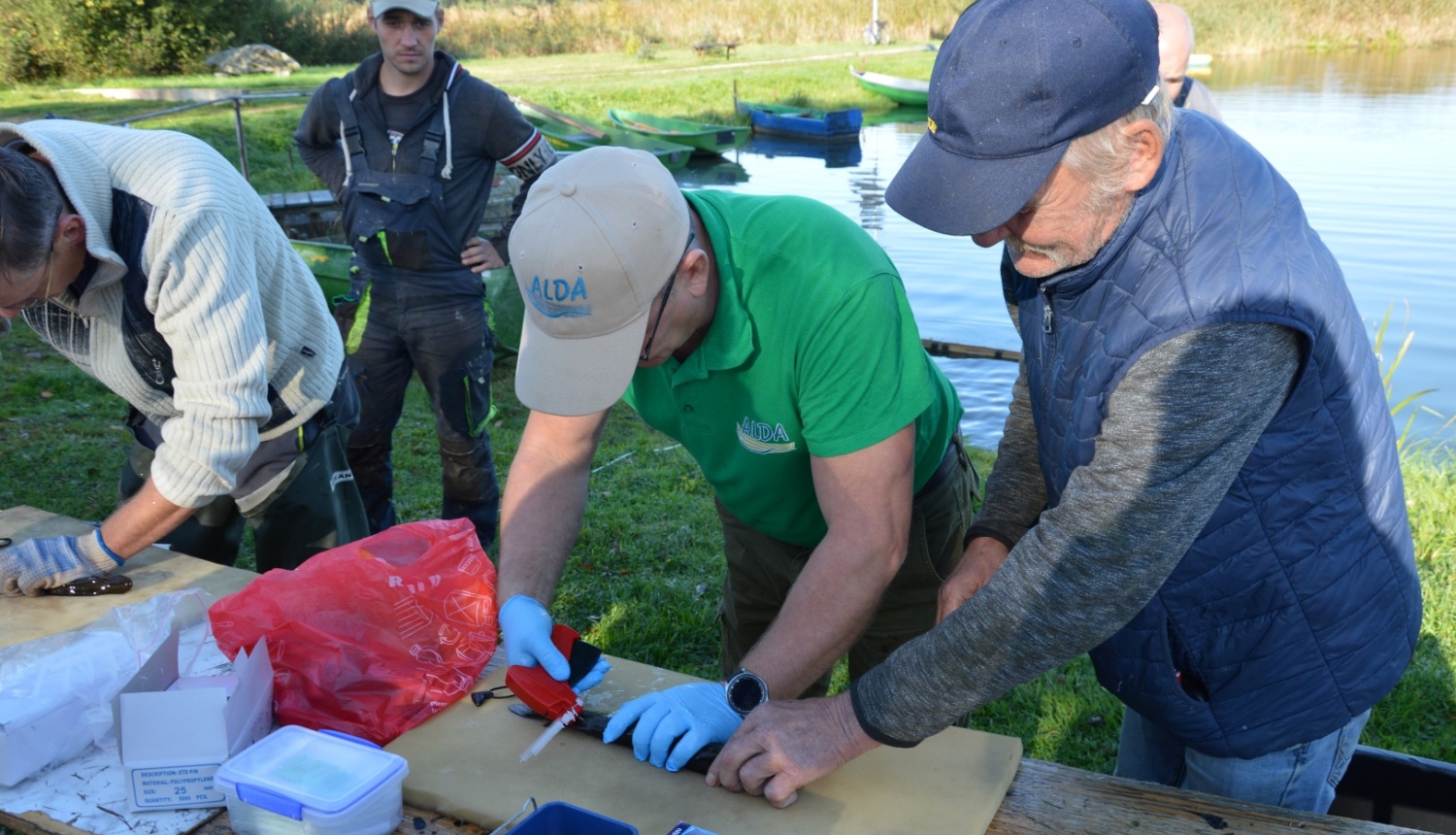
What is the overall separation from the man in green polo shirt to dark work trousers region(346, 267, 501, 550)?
2.06 m

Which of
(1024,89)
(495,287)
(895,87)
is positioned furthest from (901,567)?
(895,87)

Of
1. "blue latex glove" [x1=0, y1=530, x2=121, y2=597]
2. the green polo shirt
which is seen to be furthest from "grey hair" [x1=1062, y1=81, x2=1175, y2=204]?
"blue latex glove" [x1=0, y1=530, x2=121, y2=597]

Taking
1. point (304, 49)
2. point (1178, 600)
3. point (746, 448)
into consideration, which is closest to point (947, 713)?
point (1178, 600)

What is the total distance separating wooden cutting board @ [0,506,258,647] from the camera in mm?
1943

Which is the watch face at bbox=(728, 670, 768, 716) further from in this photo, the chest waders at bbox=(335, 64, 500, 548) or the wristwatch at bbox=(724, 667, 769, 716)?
the chest waders at bbox=(335, 64, 500, 548)

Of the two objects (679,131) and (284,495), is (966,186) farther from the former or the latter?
(679,131)

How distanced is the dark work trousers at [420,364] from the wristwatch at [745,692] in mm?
2502

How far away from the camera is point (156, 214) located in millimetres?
1961

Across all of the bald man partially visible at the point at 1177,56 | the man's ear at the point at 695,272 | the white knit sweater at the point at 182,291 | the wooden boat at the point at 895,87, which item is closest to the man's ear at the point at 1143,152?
the man's ear at the point at 695,272

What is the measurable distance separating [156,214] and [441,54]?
88.5 inches

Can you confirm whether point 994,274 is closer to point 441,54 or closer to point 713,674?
point 441,54

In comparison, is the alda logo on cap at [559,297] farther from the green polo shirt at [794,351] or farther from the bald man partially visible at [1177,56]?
the bald man partially visible at [1177,56]

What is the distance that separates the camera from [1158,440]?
1.11 metres

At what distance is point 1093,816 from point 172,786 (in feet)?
4.20
